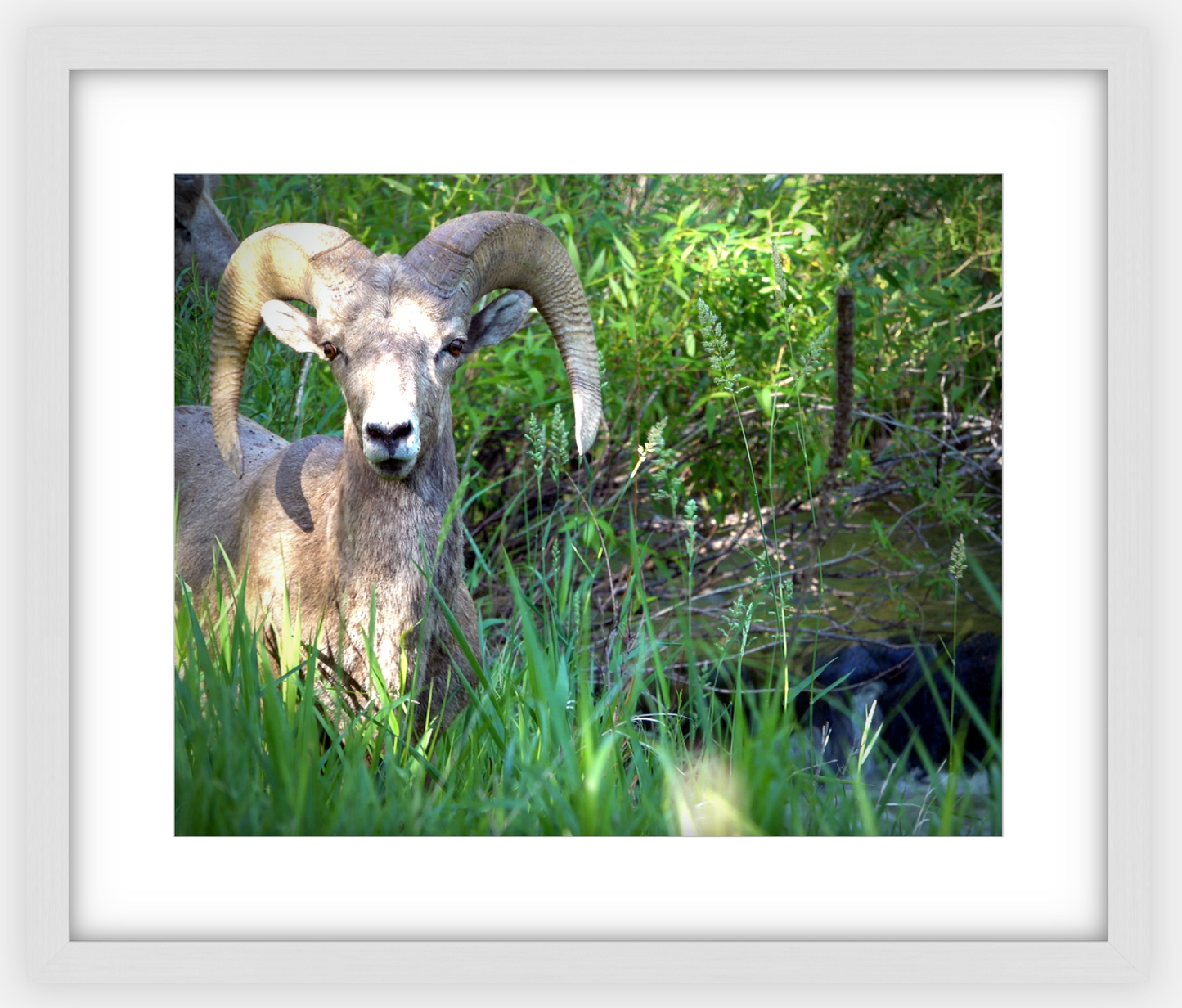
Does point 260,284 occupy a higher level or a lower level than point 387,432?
higher

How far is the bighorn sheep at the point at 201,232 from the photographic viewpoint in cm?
314

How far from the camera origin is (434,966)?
220cm

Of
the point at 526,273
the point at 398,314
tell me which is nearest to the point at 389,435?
the point at 398,314

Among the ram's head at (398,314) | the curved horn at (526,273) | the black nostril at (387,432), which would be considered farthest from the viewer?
the curved horn at (526,273)

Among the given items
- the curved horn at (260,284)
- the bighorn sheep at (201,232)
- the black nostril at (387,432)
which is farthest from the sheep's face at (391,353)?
the bighorn sheep at (201,232)

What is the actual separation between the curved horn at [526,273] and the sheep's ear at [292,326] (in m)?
0.35

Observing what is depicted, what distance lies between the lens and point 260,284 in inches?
132

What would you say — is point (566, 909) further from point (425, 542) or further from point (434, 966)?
point (425, 542)

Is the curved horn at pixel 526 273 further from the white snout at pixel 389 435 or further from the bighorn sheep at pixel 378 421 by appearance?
the white snout at pixel 389 435
